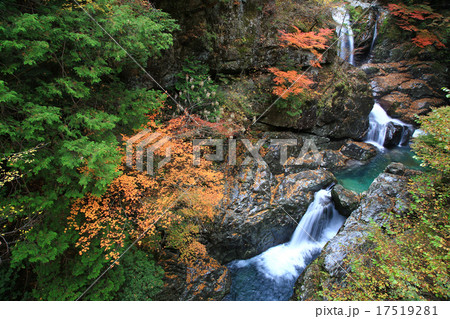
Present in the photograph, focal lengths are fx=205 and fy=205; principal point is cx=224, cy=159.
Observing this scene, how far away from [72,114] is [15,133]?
103 cm

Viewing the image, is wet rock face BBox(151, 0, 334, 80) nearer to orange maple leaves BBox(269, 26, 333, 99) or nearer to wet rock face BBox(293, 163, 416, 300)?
orange maple leaves BBox(269, 26, 333, 99)

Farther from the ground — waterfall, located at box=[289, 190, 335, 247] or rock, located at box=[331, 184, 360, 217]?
rock, located at box=[331, 184, 360, 217]

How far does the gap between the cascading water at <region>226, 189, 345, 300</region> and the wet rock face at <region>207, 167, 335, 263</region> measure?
27cm

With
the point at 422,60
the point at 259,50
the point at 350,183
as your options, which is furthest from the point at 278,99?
the point at 422,60

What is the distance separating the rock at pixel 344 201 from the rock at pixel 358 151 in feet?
13.9

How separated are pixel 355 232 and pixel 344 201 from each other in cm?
239

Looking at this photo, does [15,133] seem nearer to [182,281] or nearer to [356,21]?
[182,281]

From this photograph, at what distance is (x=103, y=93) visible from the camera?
4.88 meters

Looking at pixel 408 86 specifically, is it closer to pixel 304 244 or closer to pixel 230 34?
pixel 230 34

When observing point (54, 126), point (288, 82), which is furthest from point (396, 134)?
point (54, 126)

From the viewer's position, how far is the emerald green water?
10.0 m

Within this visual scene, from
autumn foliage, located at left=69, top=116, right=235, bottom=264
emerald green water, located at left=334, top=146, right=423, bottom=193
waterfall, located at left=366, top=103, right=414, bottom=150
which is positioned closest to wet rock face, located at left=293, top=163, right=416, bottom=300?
autumn foliage, located at left=69, top=116, right=235, bottom=264

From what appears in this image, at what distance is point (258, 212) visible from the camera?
7457 millimetres

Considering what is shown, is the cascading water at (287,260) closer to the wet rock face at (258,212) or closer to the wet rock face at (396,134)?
the wet rock face at (258,212)
